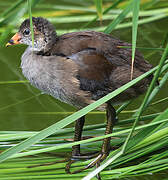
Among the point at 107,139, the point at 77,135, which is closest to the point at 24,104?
the point at 77,135

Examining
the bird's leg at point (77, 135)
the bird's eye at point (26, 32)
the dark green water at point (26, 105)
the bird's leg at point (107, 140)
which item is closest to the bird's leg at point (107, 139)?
the bird's leg at point (107, 140)

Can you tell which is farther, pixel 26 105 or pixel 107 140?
pixel 26 105

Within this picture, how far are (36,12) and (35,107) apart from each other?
176 cm

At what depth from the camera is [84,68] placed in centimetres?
249

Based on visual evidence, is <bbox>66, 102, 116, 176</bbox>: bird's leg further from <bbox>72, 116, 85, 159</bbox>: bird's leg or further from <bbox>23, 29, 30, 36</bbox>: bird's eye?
<bbox>23, 29, 30, 36</bbox>: bird's eye

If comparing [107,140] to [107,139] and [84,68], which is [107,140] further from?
[84,68]

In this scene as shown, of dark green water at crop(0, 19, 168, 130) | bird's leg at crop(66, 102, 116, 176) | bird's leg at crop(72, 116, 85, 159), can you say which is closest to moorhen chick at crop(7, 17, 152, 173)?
bird's leg at crop(66, 102, 116, 176)

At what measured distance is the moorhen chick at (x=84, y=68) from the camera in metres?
2.49

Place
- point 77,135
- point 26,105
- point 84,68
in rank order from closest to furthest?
point 84,68
point 77,135
point 26,105

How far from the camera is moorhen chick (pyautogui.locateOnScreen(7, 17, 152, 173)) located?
8.18 ft

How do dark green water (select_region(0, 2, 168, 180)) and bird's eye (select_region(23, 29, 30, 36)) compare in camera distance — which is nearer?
bird's eye (select_region(23, 29, 30, 36))

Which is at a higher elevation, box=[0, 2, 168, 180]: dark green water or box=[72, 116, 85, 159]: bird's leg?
box=[0, 2, 168, 180]: dark green water

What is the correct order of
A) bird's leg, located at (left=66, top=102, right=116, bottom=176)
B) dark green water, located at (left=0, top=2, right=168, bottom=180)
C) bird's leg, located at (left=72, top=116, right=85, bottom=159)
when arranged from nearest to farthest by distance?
1. bird's leg, located at (left=66, top=102, right=116, bottom=176)
2. bird's leg, located at (left=72, top=116, right=85, bottom=159)
3. dark green water, located at (left=0, top=2, right=168, bottom=180)

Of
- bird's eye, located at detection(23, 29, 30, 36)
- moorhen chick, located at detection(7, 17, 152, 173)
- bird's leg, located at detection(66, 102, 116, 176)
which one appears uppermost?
bird's eye, located at detection(23, 29, 30, 36)
